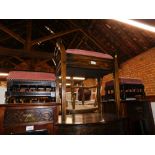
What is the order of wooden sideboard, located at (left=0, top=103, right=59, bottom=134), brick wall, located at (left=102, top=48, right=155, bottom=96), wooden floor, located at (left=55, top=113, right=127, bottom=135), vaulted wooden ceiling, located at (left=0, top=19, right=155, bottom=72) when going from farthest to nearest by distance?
vaulted wooden ceiling, located at (left=0, top=19, right=155, bottom=72), brick wall, located at (left=102, top=48, right=155, bottom=96), wooden sideboard, located at (left=0, top=103, right=59, bottom=134), wooden floor, located at (left=55, top=113, right=127, bottom=135)

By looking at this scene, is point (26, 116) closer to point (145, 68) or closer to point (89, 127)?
point (89, 127)

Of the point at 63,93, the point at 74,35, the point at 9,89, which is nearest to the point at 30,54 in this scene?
the point at 74,35

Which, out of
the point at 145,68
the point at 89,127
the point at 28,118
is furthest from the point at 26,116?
the point at 145,68

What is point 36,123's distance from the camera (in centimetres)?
188

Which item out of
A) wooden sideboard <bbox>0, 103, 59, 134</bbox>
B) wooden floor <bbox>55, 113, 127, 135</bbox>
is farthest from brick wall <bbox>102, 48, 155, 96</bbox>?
wooden sideboard <bbox>0, 103, 59, 134</bbox>

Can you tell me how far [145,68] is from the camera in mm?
4414

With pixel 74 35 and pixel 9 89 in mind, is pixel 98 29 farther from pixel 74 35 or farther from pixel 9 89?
pixel 9 89

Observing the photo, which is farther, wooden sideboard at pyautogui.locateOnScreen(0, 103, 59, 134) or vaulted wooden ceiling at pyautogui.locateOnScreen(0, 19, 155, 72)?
vaulted wooden ceiling at pyautogui.locateOnScreen(0, 19, 155, 72)

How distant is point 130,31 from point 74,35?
2.75 m

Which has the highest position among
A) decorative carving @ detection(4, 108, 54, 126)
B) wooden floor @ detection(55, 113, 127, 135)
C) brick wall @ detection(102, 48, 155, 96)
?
brick wall @ detection(102, 48, 155, 96)

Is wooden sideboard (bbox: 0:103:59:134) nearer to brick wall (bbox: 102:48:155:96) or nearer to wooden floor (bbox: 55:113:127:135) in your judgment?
wooden floor (bbox: 55:113:127:135)

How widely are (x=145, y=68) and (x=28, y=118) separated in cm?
387

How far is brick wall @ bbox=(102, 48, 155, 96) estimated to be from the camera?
13.6 ft
